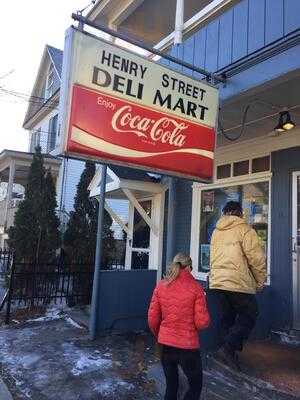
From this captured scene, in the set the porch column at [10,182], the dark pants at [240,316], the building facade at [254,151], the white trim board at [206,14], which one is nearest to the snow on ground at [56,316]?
the building facade at [254,151]

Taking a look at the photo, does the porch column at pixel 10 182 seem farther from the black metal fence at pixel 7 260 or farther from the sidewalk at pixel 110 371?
the sidewalk at pixel 110 371

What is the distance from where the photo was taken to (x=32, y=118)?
77.8 ft

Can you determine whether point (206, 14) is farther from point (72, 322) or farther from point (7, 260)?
point (7, 260)

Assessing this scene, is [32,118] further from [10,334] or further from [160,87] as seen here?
[160,87]

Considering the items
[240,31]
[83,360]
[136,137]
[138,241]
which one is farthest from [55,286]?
[240,31]

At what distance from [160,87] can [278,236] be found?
3055mm

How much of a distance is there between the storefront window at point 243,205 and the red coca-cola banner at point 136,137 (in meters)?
2.13

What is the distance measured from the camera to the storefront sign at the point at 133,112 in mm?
4355

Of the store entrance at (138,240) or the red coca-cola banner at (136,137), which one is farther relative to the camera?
the store entrance at (138,240)

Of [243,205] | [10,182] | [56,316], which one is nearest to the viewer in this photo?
[243,205]

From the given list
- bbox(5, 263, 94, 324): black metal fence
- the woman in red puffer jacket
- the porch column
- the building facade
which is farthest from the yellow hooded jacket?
the porch column

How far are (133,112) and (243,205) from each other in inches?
136

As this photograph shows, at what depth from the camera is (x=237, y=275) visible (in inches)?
197

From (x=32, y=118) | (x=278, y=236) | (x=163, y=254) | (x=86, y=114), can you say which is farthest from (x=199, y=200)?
(x=32, y=118)
